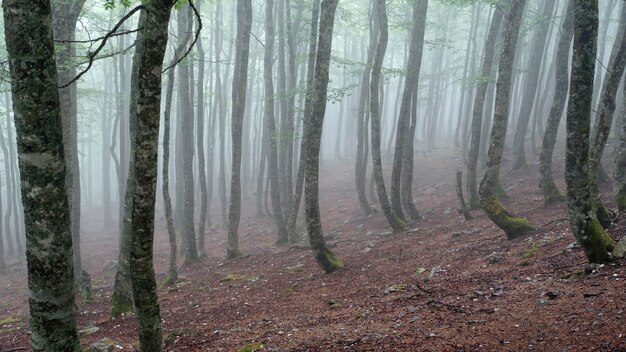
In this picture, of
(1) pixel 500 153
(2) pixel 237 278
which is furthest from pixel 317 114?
(2) pixel 237 278

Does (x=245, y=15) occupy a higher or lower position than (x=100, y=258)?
higher

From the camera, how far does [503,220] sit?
976 cm

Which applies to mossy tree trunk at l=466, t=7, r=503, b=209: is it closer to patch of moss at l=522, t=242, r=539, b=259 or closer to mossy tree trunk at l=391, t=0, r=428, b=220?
mossy tree trunk at l=391, t=0, r=428, b=220

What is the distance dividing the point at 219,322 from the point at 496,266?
5099mm

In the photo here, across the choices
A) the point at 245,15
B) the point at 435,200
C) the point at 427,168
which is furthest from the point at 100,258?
the point at 427,168

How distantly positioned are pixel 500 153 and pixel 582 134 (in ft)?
13.1

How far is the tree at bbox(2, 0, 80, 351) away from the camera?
133 inches

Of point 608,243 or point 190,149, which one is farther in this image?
point 190,149

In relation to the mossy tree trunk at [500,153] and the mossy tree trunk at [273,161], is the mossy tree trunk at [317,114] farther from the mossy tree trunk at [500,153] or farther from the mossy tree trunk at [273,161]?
the mossy tree trunk at [273,161]

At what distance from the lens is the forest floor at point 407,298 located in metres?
5.14

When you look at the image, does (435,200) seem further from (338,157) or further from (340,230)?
(338,157)

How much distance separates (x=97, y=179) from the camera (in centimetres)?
6034

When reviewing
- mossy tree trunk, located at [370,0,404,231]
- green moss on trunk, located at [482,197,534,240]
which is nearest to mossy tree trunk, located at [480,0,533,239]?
green moss on trunk, located at [482,197,534,240]

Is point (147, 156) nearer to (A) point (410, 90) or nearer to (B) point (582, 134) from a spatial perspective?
(B) point (582, 134)
